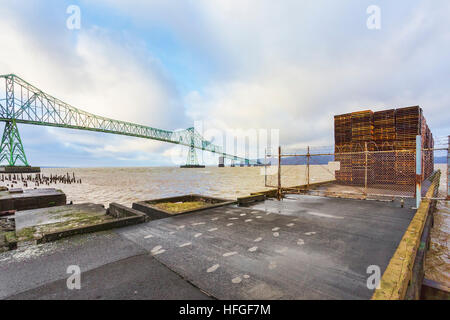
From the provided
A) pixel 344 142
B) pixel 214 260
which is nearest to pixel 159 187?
pixel 344 142

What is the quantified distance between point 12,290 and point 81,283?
0.95m

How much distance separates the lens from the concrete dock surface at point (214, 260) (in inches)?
111

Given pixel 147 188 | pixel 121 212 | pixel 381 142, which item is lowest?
pixel 147 188

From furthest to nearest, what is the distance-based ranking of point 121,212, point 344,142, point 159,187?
point 159,187
point 344,142
point 121,212

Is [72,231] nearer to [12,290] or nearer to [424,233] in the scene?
[12,290]

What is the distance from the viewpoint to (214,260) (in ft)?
12.3

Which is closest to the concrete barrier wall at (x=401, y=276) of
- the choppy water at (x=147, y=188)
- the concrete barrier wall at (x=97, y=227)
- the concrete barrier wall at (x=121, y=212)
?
the concrete barrier wall at (x=97, y=227)

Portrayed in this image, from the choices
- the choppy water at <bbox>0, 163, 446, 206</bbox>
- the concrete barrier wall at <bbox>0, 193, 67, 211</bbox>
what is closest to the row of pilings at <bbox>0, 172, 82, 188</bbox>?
the choppy water at <bbox>0, 163, 446, 206</bbox>

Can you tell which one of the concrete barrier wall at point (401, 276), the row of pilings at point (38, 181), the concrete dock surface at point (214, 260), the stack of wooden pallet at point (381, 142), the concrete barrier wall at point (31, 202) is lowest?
the row of pilings at point (38, 181)

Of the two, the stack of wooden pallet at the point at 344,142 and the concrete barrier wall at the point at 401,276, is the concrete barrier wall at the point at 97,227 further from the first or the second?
the stack of wooden pallet at the point at 344,142

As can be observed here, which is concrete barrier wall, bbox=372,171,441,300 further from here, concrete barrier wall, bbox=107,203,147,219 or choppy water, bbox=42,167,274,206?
choppy water, bbox=42,167,274,206

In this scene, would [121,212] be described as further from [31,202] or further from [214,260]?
[31,202]

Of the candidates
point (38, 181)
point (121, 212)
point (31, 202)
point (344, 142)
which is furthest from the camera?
point (38, 181)

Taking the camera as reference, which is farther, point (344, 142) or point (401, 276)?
point (344, 142)
